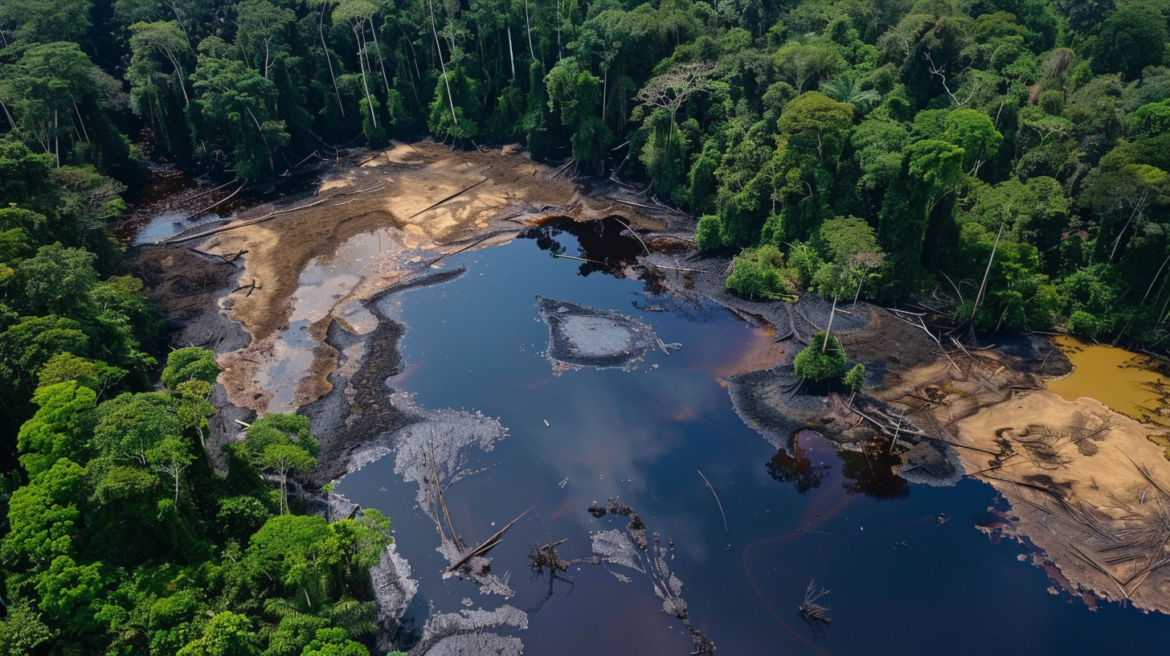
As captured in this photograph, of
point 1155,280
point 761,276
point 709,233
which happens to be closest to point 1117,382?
point 1155,280

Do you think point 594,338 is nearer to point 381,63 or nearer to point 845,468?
point 845,468

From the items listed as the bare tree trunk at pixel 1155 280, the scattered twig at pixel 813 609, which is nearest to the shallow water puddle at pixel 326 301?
the scattered twig at pixel 813 609

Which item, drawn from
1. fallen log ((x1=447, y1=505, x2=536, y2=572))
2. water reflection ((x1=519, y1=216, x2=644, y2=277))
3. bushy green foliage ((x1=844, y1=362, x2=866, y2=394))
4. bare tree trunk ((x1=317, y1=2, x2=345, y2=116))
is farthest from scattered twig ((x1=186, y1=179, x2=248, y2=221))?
bushy green foliage ((x1=844, y1=362, x2=866, y2=394))

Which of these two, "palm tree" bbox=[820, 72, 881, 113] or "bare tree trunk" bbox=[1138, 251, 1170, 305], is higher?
"palm tree" bbox=[820, 72, 881, 113]

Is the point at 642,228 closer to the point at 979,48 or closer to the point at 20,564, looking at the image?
the point at 979,48

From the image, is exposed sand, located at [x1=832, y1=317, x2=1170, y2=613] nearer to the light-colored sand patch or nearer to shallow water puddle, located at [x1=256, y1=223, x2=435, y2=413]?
the light-colored sand patch

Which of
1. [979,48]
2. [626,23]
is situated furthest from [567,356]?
[979,48]
